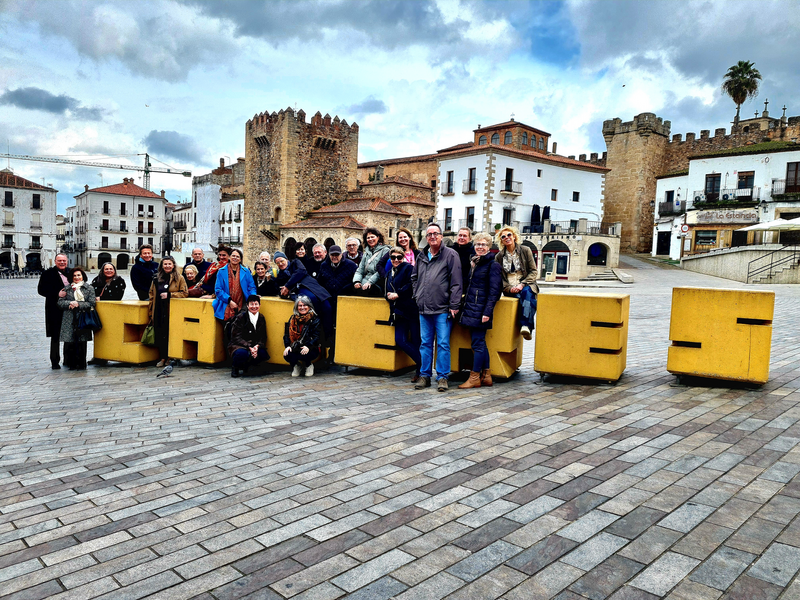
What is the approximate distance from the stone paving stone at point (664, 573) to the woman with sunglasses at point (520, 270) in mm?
4033

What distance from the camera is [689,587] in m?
2.49

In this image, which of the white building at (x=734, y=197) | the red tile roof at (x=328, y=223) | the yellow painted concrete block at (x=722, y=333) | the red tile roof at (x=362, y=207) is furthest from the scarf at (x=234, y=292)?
the red tile roof at (x=362, y=207)

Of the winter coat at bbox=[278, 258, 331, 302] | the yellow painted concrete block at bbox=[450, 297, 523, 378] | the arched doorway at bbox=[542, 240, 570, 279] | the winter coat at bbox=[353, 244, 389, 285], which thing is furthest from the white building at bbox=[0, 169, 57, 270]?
the yellow painted concrete block at bbox=[450, 297, 523, 378]

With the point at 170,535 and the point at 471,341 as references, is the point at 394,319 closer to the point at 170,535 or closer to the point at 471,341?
the point at 471,341

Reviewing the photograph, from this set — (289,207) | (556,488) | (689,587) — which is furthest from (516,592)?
(289,207)

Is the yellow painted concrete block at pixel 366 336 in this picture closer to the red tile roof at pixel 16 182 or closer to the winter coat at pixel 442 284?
the winter coat at pixel 442 284

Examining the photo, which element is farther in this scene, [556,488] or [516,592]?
[556,488]

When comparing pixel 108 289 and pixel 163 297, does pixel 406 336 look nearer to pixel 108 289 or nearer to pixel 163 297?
pixel 163 297

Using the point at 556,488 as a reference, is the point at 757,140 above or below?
above

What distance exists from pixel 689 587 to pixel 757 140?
167 ft

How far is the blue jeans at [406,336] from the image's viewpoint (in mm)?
7133

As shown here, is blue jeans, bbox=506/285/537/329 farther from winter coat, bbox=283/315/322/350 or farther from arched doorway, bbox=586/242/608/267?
arched doorway, bbox=586/242/608/267

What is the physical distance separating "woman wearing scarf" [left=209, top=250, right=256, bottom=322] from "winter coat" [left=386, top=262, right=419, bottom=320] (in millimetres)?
2159

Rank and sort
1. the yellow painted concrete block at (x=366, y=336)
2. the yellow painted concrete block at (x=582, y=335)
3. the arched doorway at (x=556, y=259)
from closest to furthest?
the yellow painted concrete block at (x=582, y=335) → the yellow painted concrete block at (x=366, y=336) → the arched doorway at (x=556, y=259)
